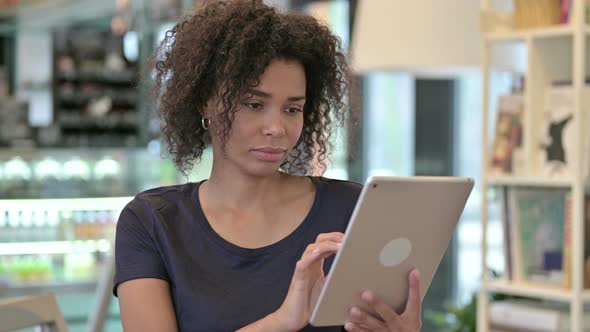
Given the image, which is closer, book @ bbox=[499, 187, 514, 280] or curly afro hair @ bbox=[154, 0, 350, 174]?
curly afro hair @ bbox=[154, 0, 350, 174]

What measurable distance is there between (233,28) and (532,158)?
4.90 feet

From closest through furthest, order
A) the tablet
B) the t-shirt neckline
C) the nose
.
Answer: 1. the tablet
2. the nose
3. the t-shirt neckline

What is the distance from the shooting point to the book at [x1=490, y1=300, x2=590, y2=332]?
2955mm

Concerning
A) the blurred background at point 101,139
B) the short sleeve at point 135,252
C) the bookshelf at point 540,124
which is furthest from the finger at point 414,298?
the blurred background at point 101,139

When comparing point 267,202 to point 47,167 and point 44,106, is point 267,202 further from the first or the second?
point 44,106

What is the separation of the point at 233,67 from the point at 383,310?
54 centimetres

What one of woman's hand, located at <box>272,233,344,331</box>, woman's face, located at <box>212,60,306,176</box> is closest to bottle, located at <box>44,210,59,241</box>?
woman's face, located at <box>212,60,306,176</box>

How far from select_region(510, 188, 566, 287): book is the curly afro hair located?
1.18m

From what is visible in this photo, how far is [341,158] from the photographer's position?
5.53 meters

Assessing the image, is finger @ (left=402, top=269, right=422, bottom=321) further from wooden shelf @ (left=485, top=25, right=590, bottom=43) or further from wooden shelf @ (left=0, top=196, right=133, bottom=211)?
wooden shelf @ (left=0, top=196, right=133, bottom=211)

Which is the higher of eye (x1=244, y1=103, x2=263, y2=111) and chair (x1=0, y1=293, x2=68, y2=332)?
eye (x1=244, y1=103, x2=263, y2=111)

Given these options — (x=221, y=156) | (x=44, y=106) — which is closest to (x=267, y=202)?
(x=221, y=156)

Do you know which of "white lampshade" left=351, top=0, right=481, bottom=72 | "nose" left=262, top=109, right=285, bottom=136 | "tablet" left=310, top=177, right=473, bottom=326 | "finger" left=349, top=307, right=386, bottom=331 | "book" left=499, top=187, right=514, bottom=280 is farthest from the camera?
"white lampshade" left=351, top=0, right=481, bottom=72

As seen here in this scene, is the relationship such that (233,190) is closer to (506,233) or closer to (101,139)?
(506,233)
